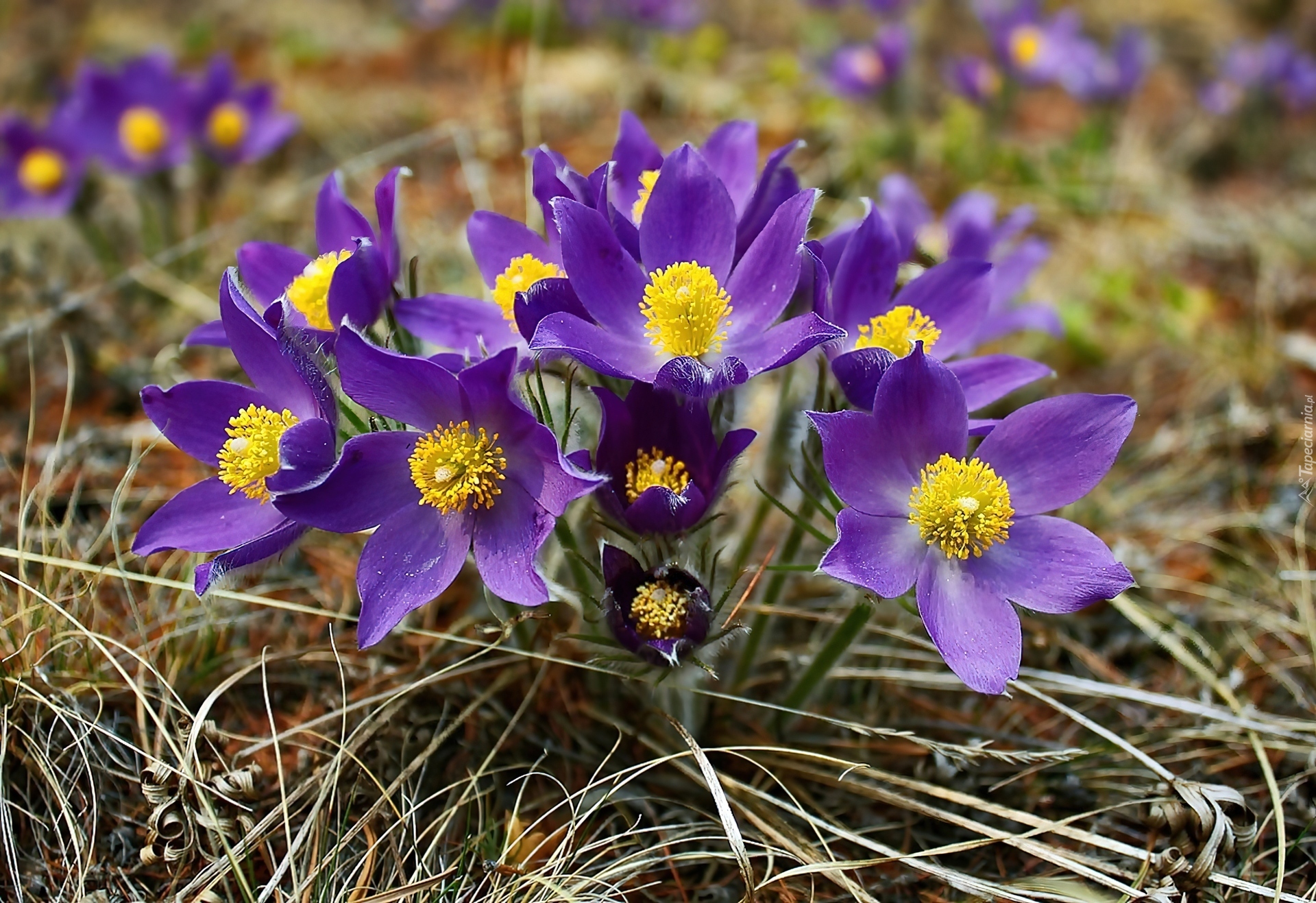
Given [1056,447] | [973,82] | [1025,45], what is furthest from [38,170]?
[1025,45]

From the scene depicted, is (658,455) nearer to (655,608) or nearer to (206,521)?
(655,608)

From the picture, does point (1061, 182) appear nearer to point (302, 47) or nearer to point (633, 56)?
point (633, 56)

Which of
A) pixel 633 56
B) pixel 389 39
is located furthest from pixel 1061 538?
pixel 389 39

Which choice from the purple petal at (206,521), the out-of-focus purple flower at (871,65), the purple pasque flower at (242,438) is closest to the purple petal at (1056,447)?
the purple pasque flower at (242,438)

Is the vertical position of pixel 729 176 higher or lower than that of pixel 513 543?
higher

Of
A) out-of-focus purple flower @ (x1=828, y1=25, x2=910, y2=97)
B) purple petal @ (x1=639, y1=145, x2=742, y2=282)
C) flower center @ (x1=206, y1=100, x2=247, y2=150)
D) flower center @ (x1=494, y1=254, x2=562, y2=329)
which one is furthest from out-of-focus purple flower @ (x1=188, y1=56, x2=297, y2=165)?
purple petal @ (x1=639, y1=145, x2=742, y2=282)

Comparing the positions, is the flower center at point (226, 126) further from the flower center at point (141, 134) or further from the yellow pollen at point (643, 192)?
the yellow pollen at point (643, 192)
